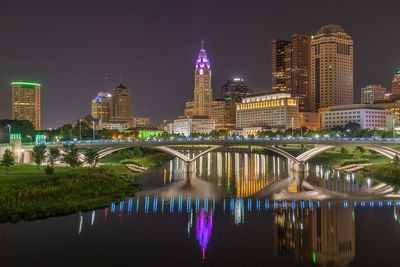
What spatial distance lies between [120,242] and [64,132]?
9455 centimetres

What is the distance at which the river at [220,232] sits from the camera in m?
28.9

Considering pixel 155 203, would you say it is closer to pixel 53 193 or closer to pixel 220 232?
Result: pixel 53 193

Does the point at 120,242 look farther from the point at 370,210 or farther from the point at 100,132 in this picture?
the point at 100,132

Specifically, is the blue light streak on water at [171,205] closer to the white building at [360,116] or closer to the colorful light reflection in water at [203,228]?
the colorful light reflection in water at [203,228]

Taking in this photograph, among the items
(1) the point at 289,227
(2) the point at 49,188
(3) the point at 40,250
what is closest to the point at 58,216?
(2) the point at 49,188

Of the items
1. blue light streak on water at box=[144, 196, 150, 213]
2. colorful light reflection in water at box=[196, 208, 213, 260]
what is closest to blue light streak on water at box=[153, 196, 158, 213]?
blue light streak on water at box=[144, 196, 150, 213]

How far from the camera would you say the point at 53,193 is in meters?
43.0

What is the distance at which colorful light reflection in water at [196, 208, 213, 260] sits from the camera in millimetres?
32338

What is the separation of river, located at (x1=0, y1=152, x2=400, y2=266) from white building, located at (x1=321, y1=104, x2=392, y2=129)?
132358 millimetres

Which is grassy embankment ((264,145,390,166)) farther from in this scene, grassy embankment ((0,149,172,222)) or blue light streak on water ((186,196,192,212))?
grassy embankment ((0,149,172,222))

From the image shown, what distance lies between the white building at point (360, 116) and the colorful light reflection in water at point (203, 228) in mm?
150624

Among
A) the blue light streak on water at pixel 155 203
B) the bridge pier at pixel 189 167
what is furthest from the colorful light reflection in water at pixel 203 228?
the bridge pier at pixel 189 167

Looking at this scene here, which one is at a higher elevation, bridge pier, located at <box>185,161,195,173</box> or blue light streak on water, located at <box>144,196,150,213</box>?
bridge pier, located at <box>185,161,195,173</box>

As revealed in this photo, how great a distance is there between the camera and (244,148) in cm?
14888
